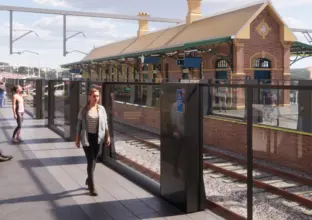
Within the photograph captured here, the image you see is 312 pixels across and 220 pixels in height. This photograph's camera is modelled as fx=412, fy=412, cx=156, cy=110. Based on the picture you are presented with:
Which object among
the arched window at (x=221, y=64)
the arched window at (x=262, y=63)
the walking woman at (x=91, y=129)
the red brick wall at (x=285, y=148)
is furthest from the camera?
Answer: the arched window at (x=262, y=63)

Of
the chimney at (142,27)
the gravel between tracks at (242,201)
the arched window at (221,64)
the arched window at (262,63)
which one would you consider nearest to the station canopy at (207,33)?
the arched window at (221,64)

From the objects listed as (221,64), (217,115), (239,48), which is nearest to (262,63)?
(221,64)

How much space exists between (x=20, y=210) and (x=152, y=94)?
574cm

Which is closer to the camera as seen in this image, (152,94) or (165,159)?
(165,159)

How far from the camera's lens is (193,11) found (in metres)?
30.2

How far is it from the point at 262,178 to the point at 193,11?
25358 millimetres

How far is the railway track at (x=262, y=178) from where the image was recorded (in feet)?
18.8

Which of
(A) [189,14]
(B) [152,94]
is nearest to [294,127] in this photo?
(B) [152,94]

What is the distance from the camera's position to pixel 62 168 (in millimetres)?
8797

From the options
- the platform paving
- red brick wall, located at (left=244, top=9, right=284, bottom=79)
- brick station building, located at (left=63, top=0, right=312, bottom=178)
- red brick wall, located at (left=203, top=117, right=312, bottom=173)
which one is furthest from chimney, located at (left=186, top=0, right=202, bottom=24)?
red brick wall, located at (left=203, top=117, right=312, bottom=173)

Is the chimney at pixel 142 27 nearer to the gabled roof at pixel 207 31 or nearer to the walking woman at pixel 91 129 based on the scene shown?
the gabled roof at pixel 207 31

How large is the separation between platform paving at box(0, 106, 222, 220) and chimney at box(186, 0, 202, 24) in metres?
21.1

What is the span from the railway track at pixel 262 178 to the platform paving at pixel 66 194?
0.86 metres

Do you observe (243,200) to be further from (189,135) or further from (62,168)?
(62,168)
